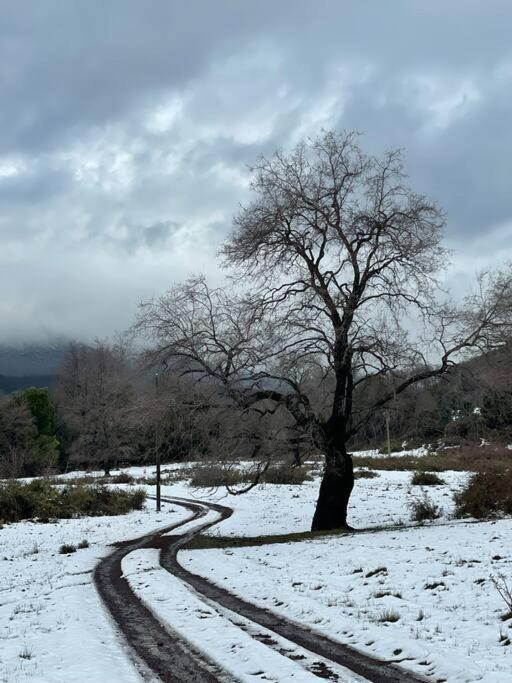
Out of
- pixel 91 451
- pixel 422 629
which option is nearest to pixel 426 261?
pixel 422 629

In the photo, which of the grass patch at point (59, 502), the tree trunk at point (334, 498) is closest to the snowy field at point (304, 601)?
the tree trunk at point (334, 498)

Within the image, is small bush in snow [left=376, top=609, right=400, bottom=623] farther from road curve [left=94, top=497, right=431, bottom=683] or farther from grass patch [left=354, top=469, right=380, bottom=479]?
grass patch [left=354, top=469, right=380, bottom=479]

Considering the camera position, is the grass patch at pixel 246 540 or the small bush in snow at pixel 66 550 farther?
the small bush in snow at pixel 66 550

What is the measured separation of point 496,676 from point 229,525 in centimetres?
1931

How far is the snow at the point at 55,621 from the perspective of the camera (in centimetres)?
678

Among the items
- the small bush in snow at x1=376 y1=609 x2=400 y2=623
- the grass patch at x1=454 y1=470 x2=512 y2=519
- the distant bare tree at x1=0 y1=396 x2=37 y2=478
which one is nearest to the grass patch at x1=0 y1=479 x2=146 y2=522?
the grass patch at x1=454 y1=470 x2=512 y2=519

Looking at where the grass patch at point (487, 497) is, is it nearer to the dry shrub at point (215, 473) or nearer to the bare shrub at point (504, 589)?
the dry shrub at point (215, 473)

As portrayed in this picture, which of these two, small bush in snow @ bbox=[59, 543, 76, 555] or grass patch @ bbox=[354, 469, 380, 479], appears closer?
small bush in snow @ bbox=[59, 543, 76, 555]

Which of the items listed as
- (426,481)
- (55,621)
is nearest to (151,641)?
(55,621)

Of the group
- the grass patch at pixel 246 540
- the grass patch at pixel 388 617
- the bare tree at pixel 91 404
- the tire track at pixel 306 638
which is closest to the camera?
the tire track at pixel 306 638

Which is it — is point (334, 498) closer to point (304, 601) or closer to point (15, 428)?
point (304, 601)

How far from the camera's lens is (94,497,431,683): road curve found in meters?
6.34

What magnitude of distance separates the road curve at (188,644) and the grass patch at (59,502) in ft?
63.3

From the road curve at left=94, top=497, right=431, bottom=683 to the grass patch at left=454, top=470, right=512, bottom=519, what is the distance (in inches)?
381
